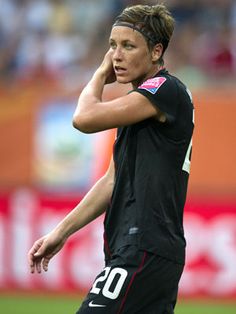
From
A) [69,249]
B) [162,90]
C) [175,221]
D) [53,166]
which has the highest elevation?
[162,90]

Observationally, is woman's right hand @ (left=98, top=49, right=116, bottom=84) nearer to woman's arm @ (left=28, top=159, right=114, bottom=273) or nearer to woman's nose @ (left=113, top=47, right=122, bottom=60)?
woman's nose @ (left=113, top=47, right=122, bottom=60)

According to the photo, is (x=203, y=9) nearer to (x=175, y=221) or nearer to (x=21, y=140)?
(x=21, y=140)

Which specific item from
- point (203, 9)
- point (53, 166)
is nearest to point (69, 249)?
point (53, 166)

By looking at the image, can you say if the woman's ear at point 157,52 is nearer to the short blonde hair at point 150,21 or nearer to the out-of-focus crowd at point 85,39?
the short blonde hair at point 150,21

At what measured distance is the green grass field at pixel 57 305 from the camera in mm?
11000

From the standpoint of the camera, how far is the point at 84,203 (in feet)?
17.4

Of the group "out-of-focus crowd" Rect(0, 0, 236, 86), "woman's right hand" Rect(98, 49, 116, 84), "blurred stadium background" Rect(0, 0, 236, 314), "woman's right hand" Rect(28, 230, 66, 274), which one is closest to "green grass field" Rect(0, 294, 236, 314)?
"blurred stadium background" Rect(0, 0, 236, 314)

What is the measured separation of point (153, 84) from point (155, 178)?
1.62 ft

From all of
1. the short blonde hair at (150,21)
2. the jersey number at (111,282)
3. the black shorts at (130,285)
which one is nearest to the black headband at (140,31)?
the short blonde hair at (150,21)

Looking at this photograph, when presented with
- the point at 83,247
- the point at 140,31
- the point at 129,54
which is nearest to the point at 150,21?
the point at 140,31

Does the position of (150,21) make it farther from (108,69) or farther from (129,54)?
(108,69)

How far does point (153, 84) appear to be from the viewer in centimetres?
493

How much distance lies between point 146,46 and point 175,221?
3.11 feet

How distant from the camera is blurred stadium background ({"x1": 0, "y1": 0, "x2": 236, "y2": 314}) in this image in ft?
39.3
